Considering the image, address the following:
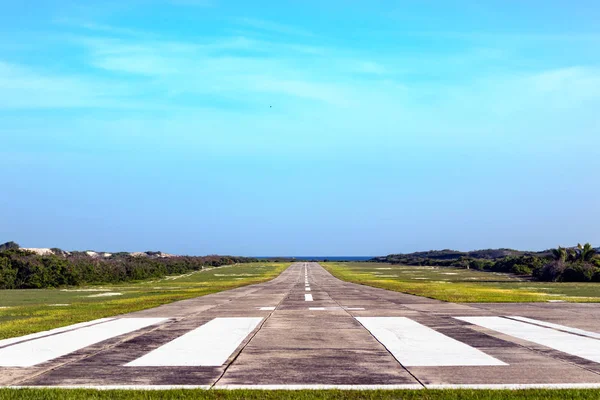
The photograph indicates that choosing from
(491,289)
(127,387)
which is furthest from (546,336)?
(491,289)

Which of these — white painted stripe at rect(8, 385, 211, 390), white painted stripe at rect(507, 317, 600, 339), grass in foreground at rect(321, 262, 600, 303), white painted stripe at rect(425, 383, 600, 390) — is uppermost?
white painted stripe at rect(8, 385, 211, 390)

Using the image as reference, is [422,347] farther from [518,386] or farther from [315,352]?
[518,386]

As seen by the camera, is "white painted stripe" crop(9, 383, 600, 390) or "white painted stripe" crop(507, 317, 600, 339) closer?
"white painted stripe" crop(9, 383, 600, 390)

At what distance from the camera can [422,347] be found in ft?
41.0

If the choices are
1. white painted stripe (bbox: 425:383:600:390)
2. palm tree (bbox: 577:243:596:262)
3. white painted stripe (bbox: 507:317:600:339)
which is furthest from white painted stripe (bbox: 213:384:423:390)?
palm tree (bbox: 577:243:596:262)

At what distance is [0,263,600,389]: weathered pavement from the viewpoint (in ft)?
30.2

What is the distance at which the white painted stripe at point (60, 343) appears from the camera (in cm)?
1105

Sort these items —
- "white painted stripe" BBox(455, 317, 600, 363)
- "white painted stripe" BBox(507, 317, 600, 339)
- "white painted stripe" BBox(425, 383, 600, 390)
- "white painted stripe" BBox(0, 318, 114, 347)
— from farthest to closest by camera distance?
"white painted stripe" BBox(507, 317, 600, 339), "white painted stripe" BBox(0, 318, 114, 347), "white painted stripe" BBox(455, 317, 600, 363), "white painted stripe" BBox(425, 383, 600, 390)

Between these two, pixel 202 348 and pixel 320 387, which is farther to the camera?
pixel 202 348

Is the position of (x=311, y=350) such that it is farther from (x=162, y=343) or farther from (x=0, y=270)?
(x=0, y=270)

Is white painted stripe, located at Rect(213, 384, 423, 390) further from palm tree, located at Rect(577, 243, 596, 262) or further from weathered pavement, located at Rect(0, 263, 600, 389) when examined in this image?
palm tree, located at Rect(577, 243, 596, 262)

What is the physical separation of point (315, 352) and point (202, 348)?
254cm

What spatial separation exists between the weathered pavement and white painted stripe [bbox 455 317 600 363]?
29 millimetres

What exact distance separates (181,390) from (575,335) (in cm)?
1078
